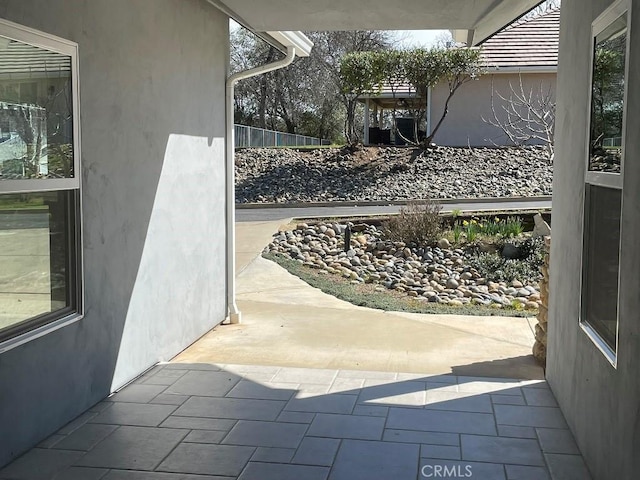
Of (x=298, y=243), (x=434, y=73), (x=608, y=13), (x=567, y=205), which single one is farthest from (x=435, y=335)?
(x=434, y=73)

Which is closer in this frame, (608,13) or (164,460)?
(608,13)

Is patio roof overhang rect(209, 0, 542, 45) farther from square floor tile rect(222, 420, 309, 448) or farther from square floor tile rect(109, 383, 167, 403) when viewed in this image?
square floor tile rect(222, 420, 309, 448)

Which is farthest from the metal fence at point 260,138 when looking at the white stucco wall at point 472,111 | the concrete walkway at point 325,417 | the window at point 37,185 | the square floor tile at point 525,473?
the square floor tile at point 525,473

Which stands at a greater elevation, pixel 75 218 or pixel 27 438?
pixel 75 218

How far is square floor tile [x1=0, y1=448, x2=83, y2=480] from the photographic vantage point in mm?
3795

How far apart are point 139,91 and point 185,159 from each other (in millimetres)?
1138

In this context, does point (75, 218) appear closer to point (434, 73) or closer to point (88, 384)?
point (88, 384)

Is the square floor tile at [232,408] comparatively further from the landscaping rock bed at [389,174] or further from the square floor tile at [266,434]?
the landscaping rock bed at [389,174]

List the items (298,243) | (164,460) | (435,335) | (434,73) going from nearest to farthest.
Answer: (164,460) → (435,335) → (298,243) → (434,73)

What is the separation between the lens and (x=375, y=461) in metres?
4.05

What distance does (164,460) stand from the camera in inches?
160

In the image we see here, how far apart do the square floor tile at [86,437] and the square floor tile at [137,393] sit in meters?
0.52

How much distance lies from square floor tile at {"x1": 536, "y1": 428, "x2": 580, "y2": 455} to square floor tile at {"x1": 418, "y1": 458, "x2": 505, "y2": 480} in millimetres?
438

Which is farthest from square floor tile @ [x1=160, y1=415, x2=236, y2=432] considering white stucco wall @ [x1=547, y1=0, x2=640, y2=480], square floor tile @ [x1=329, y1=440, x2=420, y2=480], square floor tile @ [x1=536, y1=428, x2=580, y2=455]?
white stucco wall @ [x1=547, y1=0, x2=640, y2=480]
